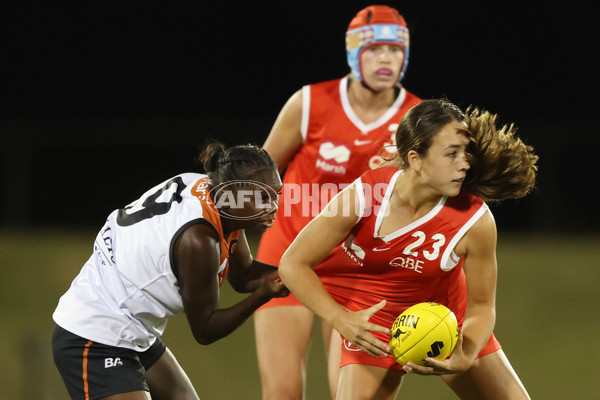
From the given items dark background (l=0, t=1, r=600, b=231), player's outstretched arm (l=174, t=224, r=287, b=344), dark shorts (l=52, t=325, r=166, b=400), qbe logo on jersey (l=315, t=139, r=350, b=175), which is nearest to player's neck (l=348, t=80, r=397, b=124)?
qbe logo on jersey (l=315, t=139, r=350, b=175)

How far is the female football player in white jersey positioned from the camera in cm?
313

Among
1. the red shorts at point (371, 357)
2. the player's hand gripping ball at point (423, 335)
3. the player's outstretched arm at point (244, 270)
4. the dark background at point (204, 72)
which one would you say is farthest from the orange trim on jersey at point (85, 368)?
the dark background at point (204, 72)

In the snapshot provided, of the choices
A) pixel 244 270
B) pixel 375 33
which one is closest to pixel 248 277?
pixel 244 270

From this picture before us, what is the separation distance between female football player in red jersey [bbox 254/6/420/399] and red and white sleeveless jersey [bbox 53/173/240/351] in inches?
40.0

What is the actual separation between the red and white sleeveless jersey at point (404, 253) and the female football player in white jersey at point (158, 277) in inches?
14.4

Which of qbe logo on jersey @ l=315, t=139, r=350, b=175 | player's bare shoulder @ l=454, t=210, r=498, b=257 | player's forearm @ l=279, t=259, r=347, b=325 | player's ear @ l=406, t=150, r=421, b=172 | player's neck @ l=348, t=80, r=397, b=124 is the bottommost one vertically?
player's forearm @ l=279, t=259, r=347, b=325

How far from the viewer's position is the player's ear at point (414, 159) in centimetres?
324

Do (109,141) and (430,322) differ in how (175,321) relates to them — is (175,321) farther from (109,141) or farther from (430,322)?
(430,322)

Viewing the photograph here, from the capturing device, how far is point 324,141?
4387mm

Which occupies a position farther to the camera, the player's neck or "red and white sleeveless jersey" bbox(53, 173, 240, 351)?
the player's neck

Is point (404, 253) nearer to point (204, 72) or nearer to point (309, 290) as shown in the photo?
point (309, 290)

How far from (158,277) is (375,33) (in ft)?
6.54

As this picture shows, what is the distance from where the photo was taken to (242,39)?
9258 millimetres

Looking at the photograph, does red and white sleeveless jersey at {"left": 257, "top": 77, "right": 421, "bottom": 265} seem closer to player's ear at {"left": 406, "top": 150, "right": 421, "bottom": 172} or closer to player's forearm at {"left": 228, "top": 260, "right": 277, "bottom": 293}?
player's forearm at {"left": 228, "top": 260, "right": 277, "bottom": 293}
